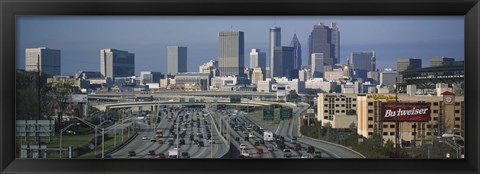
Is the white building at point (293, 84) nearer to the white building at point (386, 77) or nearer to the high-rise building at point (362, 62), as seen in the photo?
the high-rise building at point (362, 62)

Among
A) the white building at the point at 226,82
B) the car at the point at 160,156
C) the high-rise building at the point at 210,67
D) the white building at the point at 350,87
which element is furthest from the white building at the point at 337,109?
the car at the point at 160,156

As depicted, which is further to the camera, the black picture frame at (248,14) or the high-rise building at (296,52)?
the high-rise building at (296,52)

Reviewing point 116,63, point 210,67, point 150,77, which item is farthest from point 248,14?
point 116,63

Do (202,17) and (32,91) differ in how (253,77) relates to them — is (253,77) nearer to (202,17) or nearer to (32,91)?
(202,17)

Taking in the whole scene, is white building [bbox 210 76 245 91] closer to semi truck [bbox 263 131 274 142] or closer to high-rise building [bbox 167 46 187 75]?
high-rise building [bbox 167 46 187 75]

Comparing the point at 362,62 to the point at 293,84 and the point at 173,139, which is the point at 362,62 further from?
the point at 173,139

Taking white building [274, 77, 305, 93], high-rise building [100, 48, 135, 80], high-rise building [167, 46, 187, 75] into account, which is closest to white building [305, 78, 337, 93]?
→ white building [274, 77, 305, 93]

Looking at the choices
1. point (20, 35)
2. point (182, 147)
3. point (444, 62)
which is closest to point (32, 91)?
point (20, 35)
